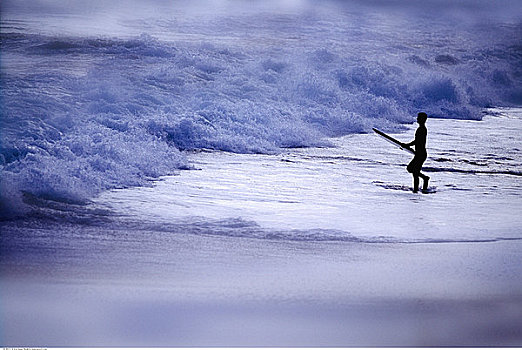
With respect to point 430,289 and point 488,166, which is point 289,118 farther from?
Answer: point 430,289

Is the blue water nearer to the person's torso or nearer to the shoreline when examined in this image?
the shoreline

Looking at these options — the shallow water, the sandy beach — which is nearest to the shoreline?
the sandy beach

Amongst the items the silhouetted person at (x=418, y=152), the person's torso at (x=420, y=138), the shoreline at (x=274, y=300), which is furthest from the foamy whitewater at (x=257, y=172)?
the person's torso at (x=420, y=138)

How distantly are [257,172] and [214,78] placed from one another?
211 cm

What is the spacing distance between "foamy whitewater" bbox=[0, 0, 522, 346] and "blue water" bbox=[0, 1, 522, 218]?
16 mm

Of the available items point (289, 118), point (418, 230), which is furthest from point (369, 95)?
point (418, 230)

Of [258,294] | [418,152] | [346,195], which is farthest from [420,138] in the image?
[258,294]

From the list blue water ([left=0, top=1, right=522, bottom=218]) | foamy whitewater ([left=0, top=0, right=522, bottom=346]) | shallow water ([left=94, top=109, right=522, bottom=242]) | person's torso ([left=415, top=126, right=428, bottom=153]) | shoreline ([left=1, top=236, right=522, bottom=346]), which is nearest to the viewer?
shoreline ([left=1, top=236, right=522, bottom=346])

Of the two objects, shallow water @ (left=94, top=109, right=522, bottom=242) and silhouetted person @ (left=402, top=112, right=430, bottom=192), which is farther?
silhouetted person @ (left=402, top=112, right=430, bottom=192)

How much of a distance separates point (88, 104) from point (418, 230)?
2475 millimetres

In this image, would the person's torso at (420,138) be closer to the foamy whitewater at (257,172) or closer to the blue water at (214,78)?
the foamy whitewater at (257,172)

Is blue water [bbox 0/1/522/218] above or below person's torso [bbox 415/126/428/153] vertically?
above

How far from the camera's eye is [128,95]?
5.06m

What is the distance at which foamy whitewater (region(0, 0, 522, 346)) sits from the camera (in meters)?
2.10
